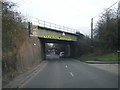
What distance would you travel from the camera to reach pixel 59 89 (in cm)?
1265

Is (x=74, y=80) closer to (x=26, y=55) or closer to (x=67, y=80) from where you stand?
(x=67, y=80)

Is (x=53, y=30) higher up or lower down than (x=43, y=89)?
higher up

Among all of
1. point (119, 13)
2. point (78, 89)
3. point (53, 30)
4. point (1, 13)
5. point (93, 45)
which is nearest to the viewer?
point (78, 89)

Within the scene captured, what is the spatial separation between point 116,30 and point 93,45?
41.0m

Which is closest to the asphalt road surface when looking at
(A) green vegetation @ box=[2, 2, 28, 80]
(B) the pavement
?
(B) the pavement

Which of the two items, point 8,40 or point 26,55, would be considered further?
point 26,55

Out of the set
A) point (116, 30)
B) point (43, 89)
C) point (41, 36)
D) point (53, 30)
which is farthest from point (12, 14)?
point (53, 30)

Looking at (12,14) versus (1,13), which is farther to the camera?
(12,14)

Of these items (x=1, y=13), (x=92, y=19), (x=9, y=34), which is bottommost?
(x=9, y=34)

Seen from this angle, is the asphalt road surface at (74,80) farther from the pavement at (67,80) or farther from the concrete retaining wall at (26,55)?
the concrete retaining wall at (26,55)

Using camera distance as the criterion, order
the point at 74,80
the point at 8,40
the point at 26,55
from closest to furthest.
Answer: the point at 74,80
the point at 8,40
the point at 26,55

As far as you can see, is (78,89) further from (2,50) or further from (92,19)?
(92,19)

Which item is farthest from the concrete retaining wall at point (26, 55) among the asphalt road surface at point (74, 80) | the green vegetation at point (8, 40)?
the asphalt road surface at point (74, 80)

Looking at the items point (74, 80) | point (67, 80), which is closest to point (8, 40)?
point (67, 80)
